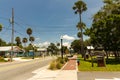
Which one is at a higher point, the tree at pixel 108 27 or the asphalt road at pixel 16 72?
the tree at pixel 108 27

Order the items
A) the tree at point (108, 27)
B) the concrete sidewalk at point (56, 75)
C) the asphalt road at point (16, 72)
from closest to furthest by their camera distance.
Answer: the concrete sidewalk at point (56, 75) → the asphalt road at point (16, 72) → the tree at point (108, 27)

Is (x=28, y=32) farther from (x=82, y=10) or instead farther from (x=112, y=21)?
(x=112, y=21)

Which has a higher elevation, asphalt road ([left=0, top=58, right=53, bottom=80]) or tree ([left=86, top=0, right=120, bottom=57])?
tree ([left=86, top=0, right=120, bottom=57])

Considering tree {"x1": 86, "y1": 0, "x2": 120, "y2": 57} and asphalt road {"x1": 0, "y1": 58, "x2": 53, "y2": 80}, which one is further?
tree {"x1": 86, "y1": 0, "x2": 120, "y2": 57}

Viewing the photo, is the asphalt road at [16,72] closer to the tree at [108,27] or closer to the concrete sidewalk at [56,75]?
the concrete sidewalk at [56,75]

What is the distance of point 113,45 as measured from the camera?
39000mm

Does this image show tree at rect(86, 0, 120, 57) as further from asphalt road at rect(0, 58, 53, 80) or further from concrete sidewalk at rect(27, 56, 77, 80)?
concrete sidewalk at rect(27, 56, 77, 80)

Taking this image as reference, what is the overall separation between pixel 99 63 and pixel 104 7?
15404 mm

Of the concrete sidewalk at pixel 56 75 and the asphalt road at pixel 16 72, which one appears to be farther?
the asphalt road at pixel 16 72

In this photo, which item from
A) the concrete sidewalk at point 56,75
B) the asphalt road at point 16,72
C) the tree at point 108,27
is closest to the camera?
the concrete sidewalk at point 56,75

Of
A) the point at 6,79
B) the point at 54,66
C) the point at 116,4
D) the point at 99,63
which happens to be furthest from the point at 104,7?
the point at 6,79

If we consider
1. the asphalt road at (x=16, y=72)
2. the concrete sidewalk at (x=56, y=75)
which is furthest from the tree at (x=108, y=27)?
the concrete sidewalk at (x=56, y=75)

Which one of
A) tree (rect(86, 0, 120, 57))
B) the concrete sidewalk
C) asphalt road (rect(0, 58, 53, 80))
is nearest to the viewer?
the concrete sidewalk

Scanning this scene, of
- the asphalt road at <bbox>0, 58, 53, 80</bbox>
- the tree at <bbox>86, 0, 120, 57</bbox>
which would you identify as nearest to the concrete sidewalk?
the asphalt road at <bbox>0, 58, 53, 80</bbox>
